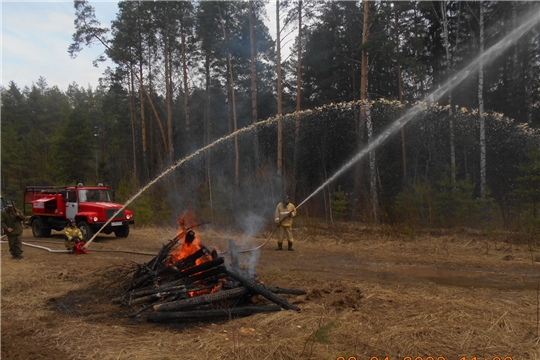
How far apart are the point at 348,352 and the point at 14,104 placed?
81162 millimetres

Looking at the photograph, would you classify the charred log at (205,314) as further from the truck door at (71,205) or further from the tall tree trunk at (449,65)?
the tall tree trunk at (449,65)

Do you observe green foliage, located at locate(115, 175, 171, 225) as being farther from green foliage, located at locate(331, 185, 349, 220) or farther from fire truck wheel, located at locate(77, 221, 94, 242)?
green foliage, located at locate(331, 185, 349, 220)

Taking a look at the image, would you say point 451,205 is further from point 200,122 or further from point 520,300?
point 200,122

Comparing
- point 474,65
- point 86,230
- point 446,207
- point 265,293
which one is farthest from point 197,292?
point 474,65

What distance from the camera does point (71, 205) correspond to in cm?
1711

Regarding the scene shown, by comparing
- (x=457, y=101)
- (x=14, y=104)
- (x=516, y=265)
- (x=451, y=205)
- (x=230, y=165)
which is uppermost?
(x=14, y=104)

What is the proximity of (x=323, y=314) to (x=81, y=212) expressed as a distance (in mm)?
13825

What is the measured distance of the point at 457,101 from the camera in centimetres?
2775

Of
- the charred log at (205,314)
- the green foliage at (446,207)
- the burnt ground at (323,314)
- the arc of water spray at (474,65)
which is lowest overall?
the burnt ground at (323,314)

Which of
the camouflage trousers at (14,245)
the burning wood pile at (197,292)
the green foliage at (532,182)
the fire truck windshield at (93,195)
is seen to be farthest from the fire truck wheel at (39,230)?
the green foliage at (532,182)

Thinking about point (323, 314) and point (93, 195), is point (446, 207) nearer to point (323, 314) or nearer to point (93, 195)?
point (323, 314)

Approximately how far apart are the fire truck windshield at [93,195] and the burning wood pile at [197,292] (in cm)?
1050

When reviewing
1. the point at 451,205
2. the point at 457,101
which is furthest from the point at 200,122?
the point at 451,205

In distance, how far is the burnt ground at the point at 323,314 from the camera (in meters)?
4.90
